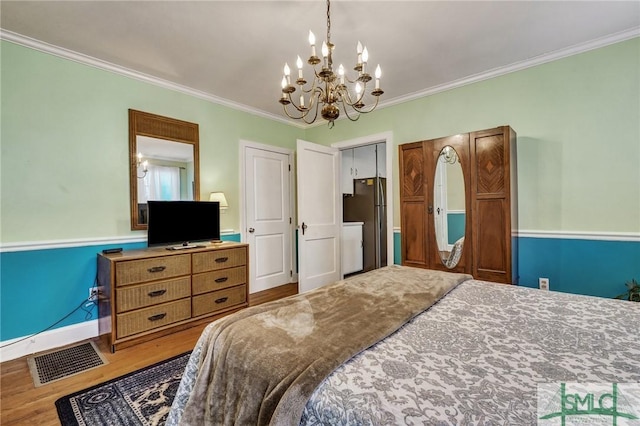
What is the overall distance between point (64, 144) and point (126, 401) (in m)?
2.16

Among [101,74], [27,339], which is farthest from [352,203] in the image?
[27,339]

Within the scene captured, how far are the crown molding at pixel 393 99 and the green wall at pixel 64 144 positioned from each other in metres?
0.05

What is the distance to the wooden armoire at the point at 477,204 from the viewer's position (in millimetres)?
2553

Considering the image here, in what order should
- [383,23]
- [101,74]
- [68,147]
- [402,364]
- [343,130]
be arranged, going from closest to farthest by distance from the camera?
[402,364]
[383,23]
[68,147]
[101,74]
[343,130]

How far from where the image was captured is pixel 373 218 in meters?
5.16

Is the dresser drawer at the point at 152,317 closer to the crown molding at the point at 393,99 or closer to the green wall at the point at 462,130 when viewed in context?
the green wall at the point at 462,130

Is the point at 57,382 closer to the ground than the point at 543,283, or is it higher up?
closer to the ground

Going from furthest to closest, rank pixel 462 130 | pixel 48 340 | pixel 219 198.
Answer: pixel 219 198 < pixel 462 130 < pixel 48 340

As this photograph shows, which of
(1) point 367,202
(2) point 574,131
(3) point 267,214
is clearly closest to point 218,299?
(3) point 267,214

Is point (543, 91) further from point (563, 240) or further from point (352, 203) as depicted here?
point (352, 203)

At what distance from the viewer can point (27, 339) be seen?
2.33 m

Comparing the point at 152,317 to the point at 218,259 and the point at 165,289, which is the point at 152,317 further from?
the point at 218,259

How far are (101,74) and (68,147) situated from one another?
0.76m
